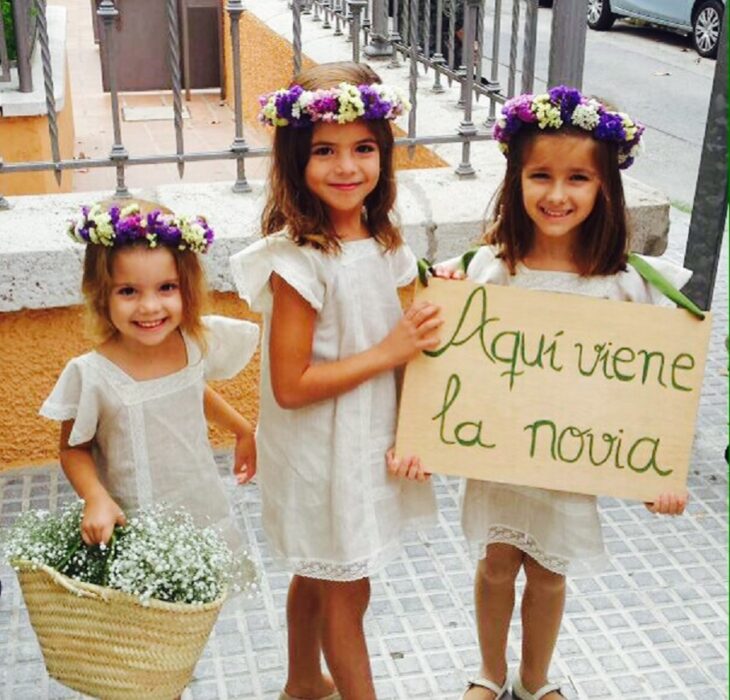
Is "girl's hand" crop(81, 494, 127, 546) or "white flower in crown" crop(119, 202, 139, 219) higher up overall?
"white flower in crown" crop(119, 202, 139, 219)

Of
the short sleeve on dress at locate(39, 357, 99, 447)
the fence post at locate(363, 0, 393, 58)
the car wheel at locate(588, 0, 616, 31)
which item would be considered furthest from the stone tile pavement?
the car wheel at locate(588, 0, 616, 31)

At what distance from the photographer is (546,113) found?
2305 millimetres

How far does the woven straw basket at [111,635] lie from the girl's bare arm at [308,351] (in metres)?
0.46

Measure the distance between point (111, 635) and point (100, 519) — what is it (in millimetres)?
231

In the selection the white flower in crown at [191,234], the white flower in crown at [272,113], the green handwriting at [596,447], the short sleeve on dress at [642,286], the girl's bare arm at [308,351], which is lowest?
the green handwriting at [596,447]

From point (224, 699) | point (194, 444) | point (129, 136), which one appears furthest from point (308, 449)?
point (129, 136)

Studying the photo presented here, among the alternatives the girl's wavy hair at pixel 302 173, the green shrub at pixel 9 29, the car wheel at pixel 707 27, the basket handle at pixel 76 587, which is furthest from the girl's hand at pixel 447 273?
the car wheel at pixel 707 27

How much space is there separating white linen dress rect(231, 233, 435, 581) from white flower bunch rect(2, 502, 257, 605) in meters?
0.21

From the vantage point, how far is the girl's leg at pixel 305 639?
2.66 metres

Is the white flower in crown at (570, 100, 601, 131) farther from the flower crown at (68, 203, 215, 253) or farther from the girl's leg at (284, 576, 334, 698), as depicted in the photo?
the girl's leg at (284, 576, 334, 698)

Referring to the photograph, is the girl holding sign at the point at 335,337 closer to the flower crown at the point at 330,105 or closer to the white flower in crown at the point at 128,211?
the flower crown at the point at 330,105

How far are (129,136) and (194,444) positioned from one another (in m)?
5.09

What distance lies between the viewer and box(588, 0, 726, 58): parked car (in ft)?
45.0

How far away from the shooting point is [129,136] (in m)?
7.18
